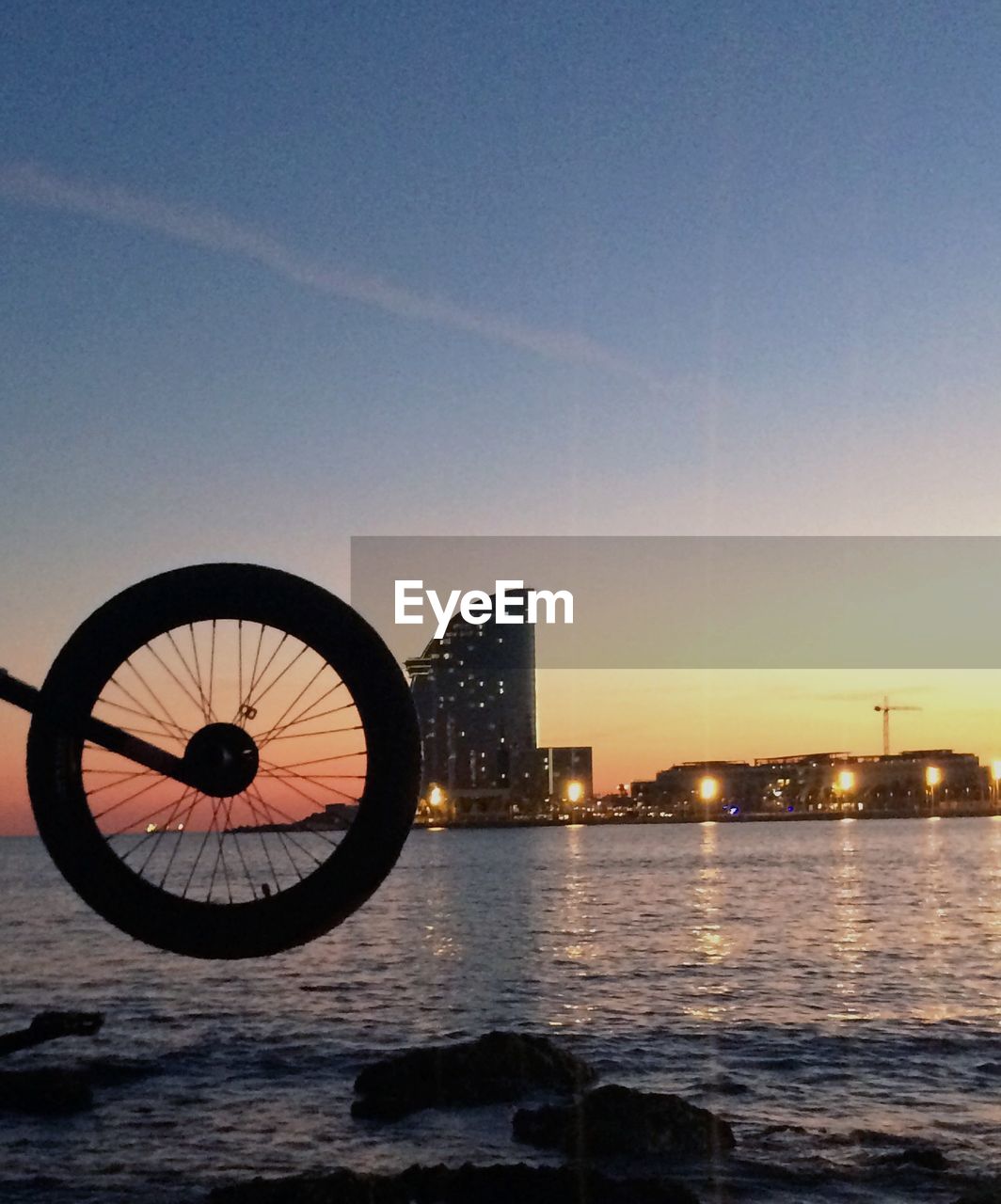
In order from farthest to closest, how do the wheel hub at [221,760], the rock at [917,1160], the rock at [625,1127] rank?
the rock at [625,1127]
the rock at [917,1160]
the wheel hub at [221,760]

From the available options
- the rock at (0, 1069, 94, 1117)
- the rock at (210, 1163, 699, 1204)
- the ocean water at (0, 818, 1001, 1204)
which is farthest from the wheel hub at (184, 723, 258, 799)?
the rock at (0, 1069, 94, 1117)

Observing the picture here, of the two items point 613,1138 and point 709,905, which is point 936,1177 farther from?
point 709,905

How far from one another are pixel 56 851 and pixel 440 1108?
20233 millimetres

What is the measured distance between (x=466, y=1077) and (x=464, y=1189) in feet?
22.3

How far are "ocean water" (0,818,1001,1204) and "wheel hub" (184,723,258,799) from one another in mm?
16233

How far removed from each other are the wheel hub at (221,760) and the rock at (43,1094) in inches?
877

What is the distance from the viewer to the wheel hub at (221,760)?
456cm

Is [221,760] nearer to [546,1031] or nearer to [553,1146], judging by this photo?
[553,1146]

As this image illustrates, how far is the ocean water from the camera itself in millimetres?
20594

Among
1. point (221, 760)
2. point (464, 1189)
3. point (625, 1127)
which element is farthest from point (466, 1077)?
point (221, 760)

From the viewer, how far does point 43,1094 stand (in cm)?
2452

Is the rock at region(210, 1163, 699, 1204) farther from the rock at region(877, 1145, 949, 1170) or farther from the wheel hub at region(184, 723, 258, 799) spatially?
the wheel hub at region(184, 723, 258, 799)

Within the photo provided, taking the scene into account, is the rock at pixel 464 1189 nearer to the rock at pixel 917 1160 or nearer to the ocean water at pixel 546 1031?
the ocean water at pixel 546 1031

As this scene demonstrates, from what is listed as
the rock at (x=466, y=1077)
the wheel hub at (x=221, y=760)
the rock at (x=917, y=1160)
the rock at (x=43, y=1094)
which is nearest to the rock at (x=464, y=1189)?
the rock at (x=917, y=1160)
